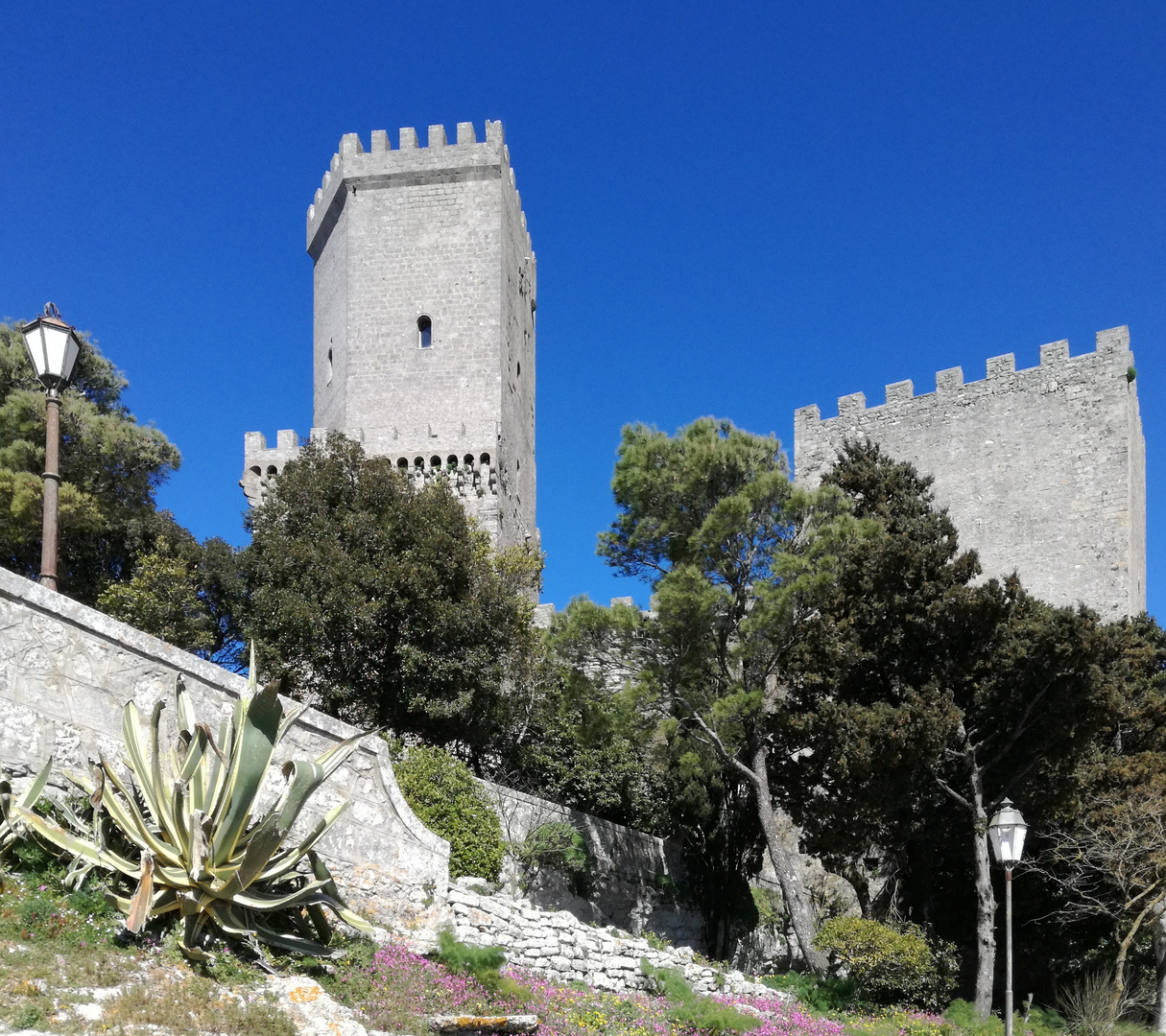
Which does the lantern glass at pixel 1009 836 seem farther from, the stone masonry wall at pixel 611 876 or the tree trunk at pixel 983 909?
the stone masonry wall at pixel 611 876

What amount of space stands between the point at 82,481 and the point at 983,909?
1637cm

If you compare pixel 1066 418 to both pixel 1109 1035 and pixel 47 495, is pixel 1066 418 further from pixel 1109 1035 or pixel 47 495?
pixel 47 495

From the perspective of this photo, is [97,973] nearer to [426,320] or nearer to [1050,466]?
[1050,466]

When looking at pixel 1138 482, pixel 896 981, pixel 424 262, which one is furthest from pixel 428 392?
pixel 896 981

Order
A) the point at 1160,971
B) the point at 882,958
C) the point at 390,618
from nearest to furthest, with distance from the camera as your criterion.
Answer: the point at 882,958, the point at 1160,971, the point at 390,618

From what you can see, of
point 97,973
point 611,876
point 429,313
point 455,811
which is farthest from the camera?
point 429,313

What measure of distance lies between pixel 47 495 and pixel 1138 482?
23.1 meters

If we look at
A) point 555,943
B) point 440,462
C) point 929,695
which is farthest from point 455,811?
point 440,462

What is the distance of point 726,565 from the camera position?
55.2 ft

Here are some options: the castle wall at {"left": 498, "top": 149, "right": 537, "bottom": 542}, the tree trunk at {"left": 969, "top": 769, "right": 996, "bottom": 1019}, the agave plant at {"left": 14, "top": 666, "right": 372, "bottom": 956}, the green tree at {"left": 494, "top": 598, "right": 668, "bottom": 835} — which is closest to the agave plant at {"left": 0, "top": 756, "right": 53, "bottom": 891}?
the agave plant at {"left": 14, "top": 666, "right": 372, "bottom": 956}

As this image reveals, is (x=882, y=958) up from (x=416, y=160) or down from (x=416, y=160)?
down

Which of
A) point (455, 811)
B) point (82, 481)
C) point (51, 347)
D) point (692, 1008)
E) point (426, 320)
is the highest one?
point (426, 320)

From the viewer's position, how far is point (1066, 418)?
24.8 metres

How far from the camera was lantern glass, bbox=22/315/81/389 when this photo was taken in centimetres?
908
